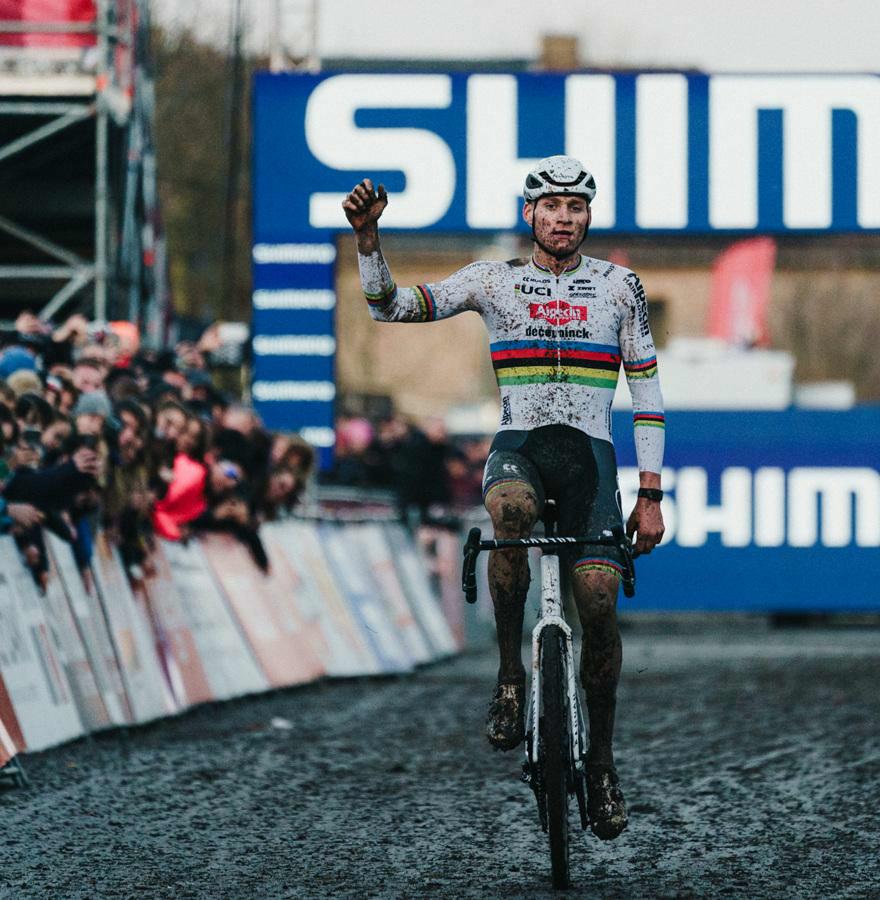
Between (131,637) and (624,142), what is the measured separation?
1105cm

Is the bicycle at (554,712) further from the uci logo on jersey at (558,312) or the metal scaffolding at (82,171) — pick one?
the metal scaffolding at (82,171)

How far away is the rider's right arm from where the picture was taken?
7.04 m

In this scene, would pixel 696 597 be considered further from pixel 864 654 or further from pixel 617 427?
pixel 864 654

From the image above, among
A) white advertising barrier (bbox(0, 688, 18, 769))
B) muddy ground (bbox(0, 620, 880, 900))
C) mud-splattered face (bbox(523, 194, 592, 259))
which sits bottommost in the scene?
muddy ground (bbox(0, 620, 880, 900))

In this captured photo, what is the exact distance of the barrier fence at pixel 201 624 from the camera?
34.2 ft

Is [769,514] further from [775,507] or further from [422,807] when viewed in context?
[422,807]

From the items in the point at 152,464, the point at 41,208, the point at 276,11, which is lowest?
the point at 152,464

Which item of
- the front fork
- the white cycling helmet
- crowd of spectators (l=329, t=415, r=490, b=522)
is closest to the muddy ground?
the front fork

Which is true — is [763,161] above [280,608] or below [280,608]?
above

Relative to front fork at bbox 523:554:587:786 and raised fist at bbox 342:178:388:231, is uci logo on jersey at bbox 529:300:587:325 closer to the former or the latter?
raised fist at bbox 342:178:388:231

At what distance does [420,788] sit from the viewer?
9.28m

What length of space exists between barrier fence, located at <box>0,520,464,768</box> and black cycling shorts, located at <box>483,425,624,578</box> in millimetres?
3050

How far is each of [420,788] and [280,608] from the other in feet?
19.2

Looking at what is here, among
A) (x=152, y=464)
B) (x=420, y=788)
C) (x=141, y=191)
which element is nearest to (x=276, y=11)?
(x=141, y=191)
